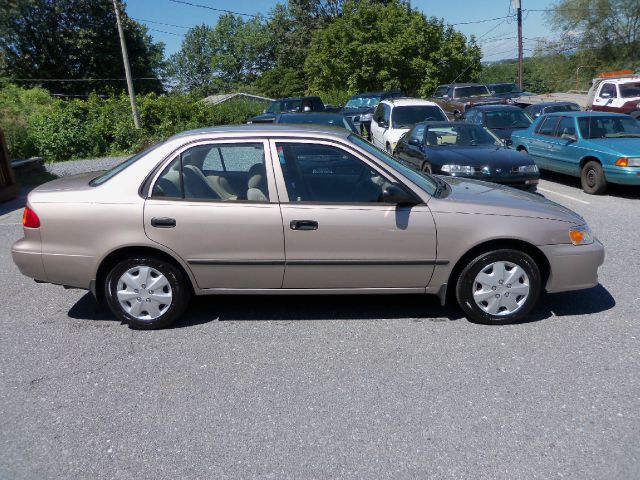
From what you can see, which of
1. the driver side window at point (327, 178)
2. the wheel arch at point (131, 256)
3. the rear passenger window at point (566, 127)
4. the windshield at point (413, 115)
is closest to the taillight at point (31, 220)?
the wheel arch at point (131, 256)

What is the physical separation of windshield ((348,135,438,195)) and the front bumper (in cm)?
103

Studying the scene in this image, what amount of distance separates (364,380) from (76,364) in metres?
2.11

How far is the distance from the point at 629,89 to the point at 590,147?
981 cm

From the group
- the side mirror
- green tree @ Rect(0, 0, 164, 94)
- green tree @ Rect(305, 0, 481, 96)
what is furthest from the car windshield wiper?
green tree @ Rect(0, 0, 164, 94)

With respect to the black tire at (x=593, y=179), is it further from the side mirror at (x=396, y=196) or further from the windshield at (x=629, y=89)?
the windshield at (x=629, y=89)

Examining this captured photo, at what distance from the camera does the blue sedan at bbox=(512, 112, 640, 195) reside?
30.7 feet

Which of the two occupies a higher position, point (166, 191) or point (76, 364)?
point (166, 191)

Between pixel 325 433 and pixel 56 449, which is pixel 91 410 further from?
pixel 325 433

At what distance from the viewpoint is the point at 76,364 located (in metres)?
4.04

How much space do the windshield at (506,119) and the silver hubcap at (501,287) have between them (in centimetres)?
1046

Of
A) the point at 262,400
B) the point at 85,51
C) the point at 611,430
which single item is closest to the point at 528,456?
the point at 611,430

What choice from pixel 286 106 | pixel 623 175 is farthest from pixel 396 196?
pixel 286 106

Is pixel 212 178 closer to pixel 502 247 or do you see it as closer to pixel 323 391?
pixel 323 391

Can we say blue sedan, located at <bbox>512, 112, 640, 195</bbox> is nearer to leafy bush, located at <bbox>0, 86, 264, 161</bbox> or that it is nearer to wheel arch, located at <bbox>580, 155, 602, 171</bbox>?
wheel arch, located at <bbox>580, 155, 602, 171</bbox>
